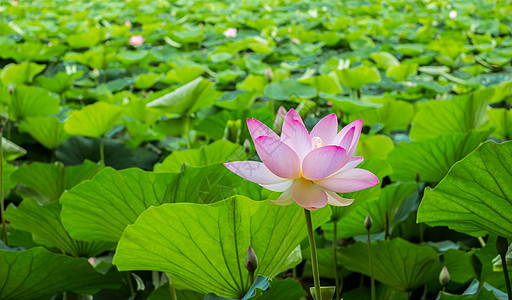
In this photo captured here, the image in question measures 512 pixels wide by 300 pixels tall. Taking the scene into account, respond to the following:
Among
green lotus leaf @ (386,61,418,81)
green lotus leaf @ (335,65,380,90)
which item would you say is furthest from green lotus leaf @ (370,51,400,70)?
green lotus leaf @ (335,65,380,90)

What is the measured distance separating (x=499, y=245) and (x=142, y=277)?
0.56 meters

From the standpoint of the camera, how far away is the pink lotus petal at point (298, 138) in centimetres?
43

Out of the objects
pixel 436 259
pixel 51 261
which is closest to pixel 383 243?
pixel 436 259

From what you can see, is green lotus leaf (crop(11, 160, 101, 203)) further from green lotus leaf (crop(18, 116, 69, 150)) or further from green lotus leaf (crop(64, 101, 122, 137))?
green lotus leaf (crop(18, 116, 69, 150))

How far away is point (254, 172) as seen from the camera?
432 mm

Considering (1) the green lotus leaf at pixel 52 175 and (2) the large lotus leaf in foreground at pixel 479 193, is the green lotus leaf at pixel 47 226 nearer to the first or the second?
(1) the green lotus leaf at pixel 52 175

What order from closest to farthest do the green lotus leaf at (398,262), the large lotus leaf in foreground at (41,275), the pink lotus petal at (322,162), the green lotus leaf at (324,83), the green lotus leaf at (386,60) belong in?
the pink lotus petal at (322,162), the large lotus leaf in foreground at (41,275), the green lotus leaf at (398,262), the green lotus leaf at (324,83), the green lotus leaf at (386,60)

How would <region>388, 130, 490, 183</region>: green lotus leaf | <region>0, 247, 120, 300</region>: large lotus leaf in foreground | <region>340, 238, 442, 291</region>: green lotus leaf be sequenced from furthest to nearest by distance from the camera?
<region>388, 130, 490, 183</region>: green lotus leaf, <region>340, 238, 442, 291</region>: green lotus leaf, <region>0, 247, 120, 300</region>: large lotus leaf in foreground

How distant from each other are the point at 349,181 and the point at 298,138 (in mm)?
57

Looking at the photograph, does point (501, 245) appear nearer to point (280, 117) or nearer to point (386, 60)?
point (280, 117)

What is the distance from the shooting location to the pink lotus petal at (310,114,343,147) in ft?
1.55

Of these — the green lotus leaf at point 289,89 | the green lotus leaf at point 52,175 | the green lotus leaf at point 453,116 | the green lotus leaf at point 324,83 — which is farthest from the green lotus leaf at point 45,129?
the green lotus leaf at point 453,116

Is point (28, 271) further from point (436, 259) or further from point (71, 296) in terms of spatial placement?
point (436, 259)

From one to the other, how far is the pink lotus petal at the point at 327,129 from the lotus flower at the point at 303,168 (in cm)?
3
